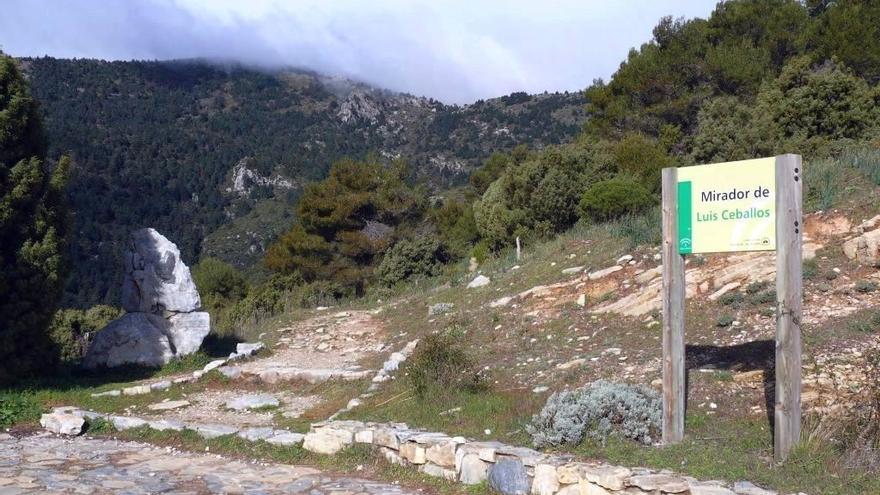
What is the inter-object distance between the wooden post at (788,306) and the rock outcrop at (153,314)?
11098 mm

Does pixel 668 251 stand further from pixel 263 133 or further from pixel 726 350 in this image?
pixel 263 133

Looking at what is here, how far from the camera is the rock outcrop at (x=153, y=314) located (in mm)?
14516

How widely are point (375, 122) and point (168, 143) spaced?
67.1 feet

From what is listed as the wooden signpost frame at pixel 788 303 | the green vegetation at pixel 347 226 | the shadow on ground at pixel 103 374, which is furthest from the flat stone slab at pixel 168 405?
the green vegetation at pixel 347 226

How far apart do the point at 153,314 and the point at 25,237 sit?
9.76ft

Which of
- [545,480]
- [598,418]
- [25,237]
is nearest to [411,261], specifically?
[25,237]

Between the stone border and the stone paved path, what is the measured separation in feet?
1.32

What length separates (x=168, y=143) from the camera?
54562 mm

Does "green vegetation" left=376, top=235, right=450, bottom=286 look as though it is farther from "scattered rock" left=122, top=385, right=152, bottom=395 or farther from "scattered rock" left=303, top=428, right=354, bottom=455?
"scattered rock" left=303, top=428, right=354, bottom=455

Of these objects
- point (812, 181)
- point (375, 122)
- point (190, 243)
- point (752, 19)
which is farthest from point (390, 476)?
point (375, 122)

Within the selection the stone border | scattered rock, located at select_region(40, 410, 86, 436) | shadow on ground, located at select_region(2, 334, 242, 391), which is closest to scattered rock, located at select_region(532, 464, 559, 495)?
the stone border

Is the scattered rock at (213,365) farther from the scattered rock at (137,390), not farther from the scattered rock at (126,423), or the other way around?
the scattered rock at (126,423)

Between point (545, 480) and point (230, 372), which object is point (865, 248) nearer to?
point (545, 480)

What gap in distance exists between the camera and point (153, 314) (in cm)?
1529
